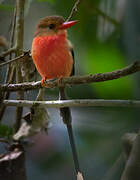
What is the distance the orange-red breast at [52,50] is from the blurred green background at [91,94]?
0.43ft

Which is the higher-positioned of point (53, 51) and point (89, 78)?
point (53, 51)

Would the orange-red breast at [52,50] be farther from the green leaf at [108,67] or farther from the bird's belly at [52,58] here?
the green leaf at [108,67]

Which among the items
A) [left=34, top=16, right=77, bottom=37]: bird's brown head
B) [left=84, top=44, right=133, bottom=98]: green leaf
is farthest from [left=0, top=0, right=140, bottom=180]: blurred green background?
[left=34, top=16, right=77, bottom=37]: bird's brown head

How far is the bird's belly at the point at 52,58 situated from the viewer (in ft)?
5.46

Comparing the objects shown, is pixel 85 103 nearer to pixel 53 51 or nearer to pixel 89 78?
pixel 89 78

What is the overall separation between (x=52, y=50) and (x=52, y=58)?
41 mm

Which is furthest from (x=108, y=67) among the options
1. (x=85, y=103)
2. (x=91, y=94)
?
(x=85, y=103)

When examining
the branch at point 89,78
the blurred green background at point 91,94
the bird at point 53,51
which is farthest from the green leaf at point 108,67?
the branch at point 89,78

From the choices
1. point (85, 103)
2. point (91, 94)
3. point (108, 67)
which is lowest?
point (85, 103)

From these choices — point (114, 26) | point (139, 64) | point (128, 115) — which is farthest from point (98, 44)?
point (139, 64)

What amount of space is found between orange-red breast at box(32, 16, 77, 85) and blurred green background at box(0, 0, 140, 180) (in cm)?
13

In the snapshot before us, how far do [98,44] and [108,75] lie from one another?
2.75ft

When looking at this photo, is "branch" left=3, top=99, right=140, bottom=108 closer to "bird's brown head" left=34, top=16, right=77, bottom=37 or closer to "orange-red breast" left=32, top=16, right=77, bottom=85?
"orange-red breast" left=32, top=16, right=77, bottom=85

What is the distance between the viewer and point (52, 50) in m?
1.67
